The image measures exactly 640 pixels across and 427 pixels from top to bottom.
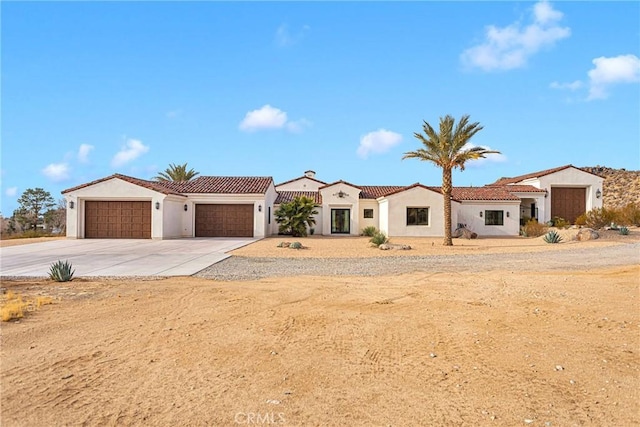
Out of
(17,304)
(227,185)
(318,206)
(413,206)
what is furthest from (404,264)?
(227,185)

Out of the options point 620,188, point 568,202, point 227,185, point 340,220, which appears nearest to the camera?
point 227,185

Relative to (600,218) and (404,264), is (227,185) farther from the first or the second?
(600,218)

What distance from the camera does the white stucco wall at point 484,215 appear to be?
107 ft

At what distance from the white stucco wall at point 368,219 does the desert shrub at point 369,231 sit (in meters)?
0.79

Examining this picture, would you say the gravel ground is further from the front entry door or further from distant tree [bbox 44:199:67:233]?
distant tree [bbox 44:199:67:233]

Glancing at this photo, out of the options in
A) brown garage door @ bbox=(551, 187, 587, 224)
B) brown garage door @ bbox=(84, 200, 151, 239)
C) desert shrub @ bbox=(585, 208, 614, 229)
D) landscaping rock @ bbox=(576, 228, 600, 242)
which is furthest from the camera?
brown garage door @ bbox=(551, 187, 587, 224)

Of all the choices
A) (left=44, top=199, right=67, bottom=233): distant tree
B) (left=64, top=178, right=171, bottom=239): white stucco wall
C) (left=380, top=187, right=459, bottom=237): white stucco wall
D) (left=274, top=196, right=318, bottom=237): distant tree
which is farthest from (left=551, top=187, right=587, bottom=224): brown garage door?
(left=44, top=199, right=67, bottom=233): distant tree

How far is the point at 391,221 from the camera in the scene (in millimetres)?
31000

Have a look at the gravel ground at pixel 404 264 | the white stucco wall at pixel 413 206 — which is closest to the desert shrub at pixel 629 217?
the white stucco wall at pixel 413 206

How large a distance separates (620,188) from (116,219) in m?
65.0

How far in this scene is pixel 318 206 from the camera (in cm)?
3372

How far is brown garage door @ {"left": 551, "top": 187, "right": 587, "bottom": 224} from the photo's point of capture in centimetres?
3697

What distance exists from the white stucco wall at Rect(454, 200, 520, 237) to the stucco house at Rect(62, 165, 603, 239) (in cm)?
7

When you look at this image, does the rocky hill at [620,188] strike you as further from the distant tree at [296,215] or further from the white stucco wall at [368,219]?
the distant tree at [296,215]
